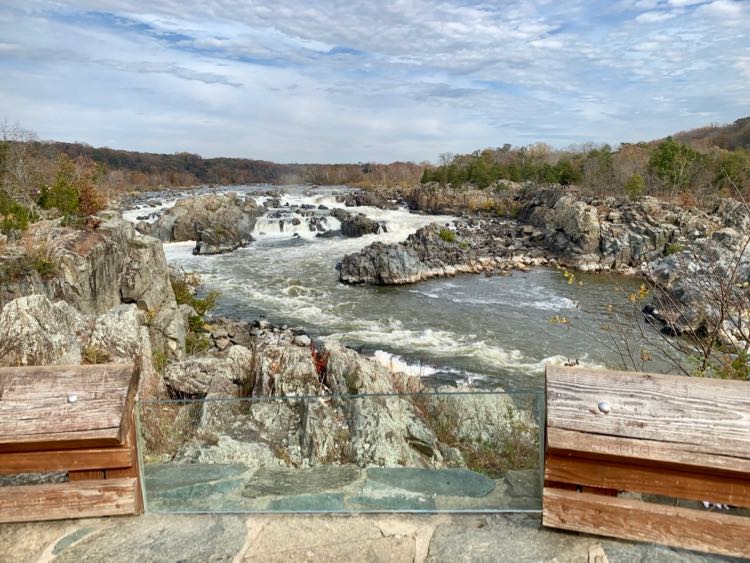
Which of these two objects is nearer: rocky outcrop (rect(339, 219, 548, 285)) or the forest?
the forest

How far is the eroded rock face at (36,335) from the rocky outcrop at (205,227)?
75.6 ft

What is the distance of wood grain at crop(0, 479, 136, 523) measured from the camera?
2709mm

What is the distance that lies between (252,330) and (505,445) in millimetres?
15214

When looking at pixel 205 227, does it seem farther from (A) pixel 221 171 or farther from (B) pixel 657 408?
(A) pixel 221 171

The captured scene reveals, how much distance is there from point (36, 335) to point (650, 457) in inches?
390

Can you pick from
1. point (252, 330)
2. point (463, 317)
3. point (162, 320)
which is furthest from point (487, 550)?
Answer: point (463, 317)

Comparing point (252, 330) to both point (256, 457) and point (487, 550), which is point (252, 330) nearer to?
point (256, 457)

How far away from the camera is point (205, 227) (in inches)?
1387

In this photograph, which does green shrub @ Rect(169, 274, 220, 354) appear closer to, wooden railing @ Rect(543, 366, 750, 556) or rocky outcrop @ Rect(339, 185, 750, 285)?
rocky outcrop @ Rect(339, 185, 750, 285)

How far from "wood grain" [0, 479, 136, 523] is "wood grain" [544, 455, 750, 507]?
7.47ft

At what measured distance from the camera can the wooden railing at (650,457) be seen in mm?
2295

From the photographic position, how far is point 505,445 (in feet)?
10.7

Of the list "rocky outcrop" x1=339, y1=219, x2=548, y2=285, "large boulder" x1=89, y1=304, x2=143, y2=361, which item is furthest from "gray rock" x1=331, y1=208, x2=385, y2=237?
"large boulder" x1=89, y1=304, x2=143, y2=361

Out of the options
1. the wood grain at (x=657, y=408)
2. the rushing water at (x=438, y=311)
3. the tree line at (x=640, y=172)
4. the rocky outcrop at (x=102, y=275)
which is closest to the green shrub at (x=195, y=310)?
the rocky outcrop at (x=102, y=275)
